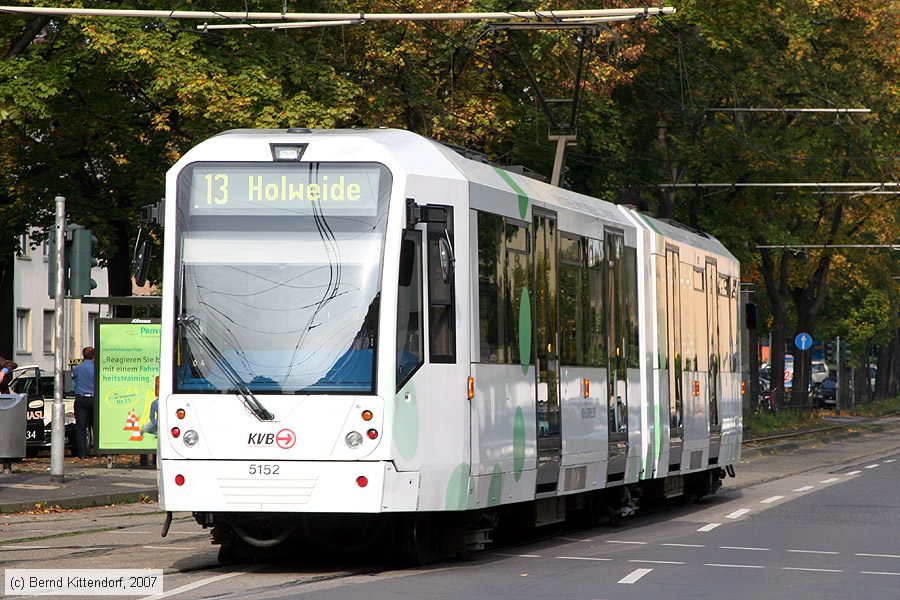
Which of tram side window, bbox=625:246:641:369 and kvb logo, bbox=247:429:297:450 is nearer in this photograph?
kvb logo, bbox=247:429:297:450

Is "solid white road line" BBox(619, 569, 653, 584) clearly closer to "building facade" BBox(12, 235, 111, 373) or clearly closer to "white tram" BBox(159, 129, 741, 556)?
"white tram" BBox(159, 129, 741, 556)

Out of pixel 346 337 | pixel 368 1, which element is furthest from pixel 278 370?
pixel 368 1

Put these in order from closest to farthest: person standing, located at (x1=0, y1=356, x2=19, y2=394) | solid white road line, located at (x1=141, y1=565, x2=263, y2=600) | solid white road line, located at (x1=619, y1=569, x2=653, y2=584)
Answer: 1. solid white road line, located at (x1=141, y1=565, x2=263, y2=600)
2. solid white road line, located at (x1=619, y1=569, x2=653, y2=584)
3. person standing, located at (x1=0, y1=356, x2=19, y2=394)

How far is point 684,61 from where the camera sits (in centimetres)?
3619

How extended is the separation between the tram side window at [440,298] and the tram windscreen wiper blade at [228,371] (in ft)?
4.23

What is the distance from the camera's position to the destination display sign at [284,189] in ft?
41.1

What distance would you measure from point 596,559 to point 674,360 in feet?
A: 21.0

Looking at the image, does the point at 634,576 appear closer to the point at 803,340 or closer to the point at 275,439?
the point at 275,439

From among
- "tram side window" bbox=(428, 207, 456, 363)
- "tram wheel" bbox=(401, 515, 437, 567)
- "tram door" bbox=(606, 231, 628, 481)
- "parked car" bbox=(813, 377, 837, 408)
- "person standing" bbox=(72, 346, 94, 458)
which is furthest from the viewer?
"parked car" bbox=(813, 377, 837, 408)

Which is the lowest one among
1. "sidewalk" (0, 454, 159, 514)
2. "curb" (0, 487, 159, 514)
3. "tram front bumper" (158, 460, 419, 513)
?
"curb" (0, 487, 159, 514)

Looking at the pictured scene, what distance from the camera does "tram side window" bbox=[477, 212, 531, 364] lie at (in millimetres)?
13461

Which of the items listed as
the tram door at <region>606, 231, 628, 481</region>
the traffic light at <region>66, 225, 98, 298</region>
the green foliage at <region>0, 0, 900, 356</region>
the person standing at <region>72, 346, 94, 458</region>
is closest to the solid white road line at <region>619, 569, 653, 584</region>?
the tram door at <region>606, 231, 628, 481</region>

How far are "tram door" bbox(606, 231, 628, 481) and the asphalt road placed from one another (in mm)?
777

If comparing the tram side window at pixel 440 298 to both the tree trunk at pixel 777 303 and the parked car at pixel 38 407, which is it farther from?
the tree trunk at pixel 777 303
